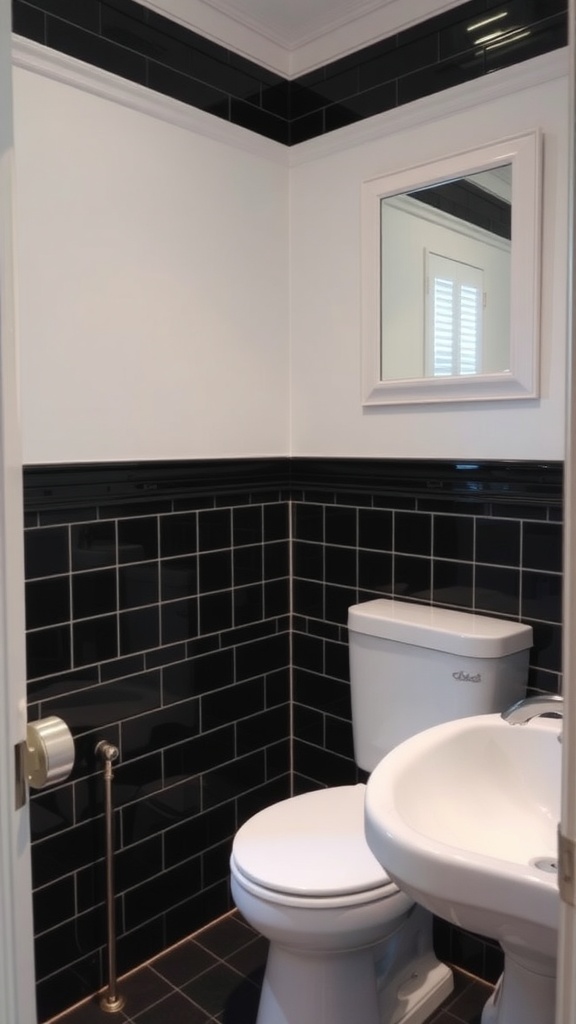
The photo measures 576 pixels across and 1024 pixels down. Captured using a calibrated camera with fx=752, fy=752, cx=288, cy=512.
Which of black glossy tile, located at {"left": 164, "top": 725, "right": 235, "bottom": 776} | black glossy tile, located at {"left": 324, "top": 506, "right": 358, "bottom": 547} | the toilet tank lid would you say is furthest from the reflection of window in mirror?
black glossy tile, located at {"left": 164, "top": 725, "right": 235, "bottom": 776}

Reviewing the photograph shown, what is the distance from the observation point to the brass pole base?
1.75 meters

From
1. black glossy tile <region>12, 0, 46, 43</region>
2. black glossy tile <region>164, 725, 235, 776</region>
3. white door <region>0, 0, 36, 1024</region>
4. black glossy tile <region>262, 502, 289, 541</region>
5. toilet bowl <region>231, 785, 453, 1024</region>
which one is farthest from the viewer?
black glossy tile <region>262, 502, 289, 541</region>

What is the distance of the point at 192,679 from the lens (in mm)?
1992

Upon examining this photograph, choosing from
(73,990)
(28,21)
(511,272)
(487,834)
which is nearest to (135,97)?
(28,21)

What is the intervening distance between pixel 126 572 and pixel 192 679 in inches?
14.7

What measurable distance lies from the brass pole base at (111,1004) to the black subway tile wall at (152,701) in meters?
0.05

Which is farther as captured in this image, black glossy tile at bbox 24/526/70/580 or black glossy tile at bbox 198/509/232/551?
black glossy tile at bbox 198/509/232/551

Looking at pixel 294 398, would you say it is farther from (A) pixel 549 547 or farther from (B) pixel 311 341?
(A) pixel 549 547

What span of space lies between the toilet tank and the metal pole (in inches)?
24.0

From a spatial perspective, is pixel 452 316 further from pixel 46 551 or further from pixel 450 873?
pixel 450 873

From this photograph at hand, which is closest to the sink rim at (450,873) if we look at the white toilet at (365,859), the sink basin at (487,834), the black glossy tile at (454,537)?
the sink basin at (487,834)

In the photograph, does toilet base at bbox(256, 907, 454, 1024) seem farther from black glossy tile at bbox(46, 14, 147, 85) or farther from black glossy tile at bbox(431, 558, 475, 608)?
black glossy tile at bbox(46, 14, 147, 85)

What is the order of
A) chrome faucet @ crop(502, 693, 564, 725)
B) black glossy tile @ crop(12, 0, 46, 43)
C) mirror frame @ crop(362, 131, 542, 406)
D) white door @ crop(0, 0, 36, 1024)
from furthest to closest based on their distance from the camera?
mirror frame @ crop(362, 131, 542, 406) < black glossy tile @ crop(12, 0, 46, 43) < chrome faucet @ crop(502, 693, 564, 725) < white door @ crop(0, 0, 36, 1024)

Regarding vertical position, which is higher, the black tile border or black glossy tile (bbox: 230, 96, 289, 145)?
black glossy tile (bbox: 230, 96, 289, 145)
